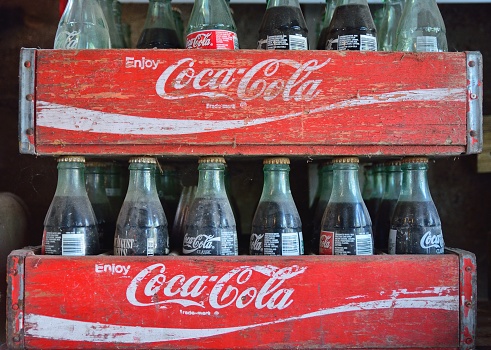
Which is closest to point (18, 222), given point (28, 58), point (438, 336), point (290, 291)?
point (28, 58)

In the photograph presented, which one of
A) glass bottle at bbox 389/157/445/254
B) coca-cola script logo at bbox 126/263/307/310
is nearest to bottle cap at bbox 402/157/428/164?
glass bottle at bbox 389/157/445/254

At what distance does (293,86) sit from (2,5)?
3.91ft

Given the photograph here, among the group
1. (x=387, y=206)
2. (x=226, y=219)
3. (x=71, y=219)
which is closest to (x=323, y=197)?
(x=387, y=206)

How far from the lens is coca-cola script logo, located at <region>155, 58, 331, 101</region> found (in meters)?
1.08

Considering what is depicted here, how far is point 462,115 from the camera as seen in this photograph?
109 centimetres

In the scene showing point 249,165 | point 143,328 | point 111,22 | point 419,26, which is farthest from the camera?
point 249,165

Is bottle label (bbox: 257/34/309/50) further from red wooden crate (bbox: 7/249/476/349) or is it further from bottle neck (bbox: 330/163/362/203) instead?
red wooden crate (bbox: 7/249/476/349)

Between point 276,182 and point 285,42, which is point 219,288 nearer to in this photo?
point 276,182

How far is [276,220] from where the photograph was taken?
1171 millimetres

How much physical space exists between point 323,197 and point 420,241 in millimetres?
366

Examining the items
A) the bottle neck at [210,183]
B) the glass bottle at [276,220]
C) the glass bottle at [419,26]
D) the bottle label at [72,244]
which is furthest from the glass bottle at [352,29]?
the bottle label at [72,244]

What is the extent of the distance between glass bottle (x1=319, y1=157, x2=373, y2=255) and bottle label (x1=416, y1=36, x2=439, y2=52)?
13.2 inches

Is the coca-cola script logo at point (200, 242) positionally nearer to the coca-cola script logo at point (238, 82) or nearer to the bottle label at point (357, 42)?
the coca-cola script logo at point (238, 82)

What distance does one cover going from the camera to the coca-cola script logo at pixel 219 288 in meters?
1.06
